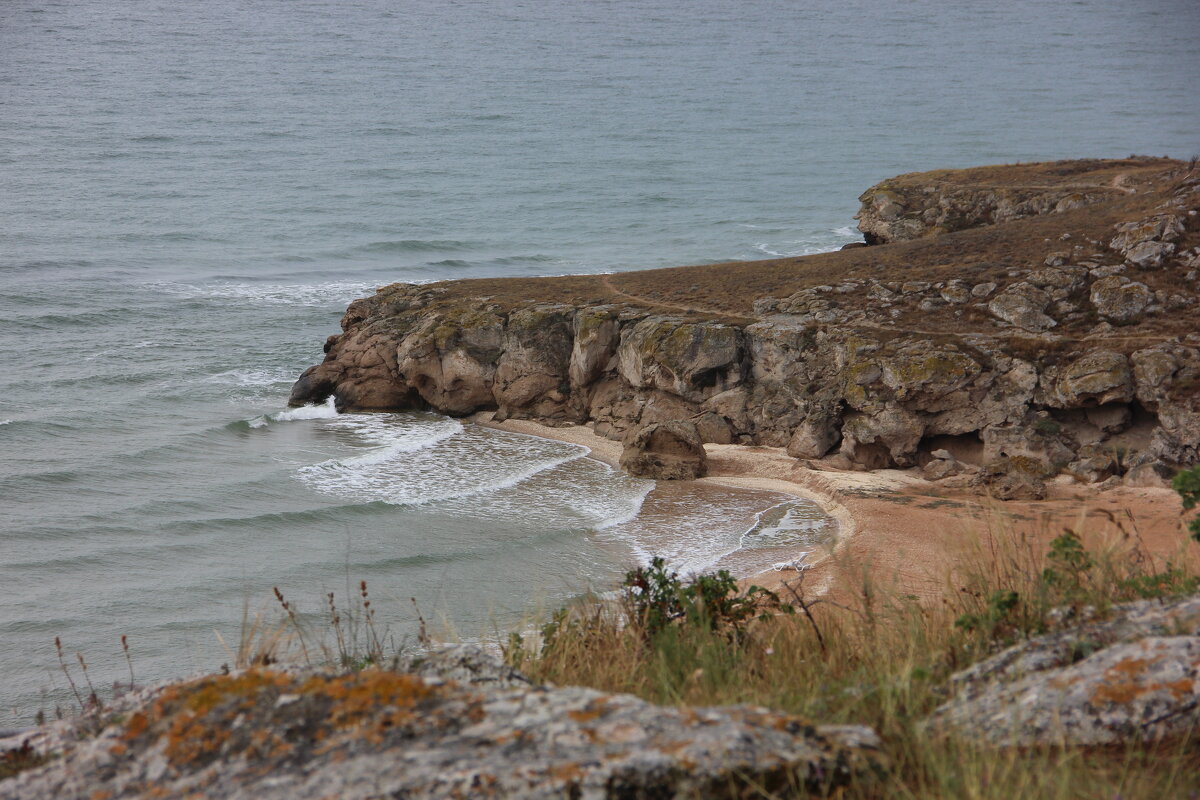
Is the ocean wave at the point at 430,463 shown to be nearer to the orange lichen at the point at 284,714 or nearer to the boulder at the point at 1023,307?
the boulder at the point at 1023,307

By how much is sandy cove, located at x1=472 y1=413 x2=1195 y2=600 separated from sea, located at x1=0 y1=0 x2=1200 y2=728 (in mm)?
769

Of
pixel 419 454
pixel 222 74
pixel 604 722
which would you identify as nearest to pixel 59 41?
pixel 222 74

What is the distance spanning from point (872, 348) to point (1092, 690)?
1788 centimetres

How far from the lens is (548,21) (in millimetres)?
128625

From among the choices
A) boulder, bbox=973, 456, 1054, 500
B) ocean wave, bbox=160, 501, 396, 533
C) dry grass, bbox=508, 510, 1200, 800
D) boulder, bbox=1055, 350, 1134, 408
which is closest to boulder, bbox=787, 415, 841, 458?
boulder, bbox=973, 456, 1054, 500

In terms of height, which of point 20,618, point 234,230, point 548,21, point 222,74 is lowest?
point 20,618

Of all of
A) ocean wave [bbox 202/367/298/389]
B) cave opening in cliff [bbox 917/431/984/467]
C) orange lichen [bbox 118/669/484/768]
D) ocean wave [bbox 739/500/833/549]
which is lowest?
ocean wave [bbox 739/500/833/549]

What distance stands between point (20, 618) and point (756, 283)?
57.9 ft

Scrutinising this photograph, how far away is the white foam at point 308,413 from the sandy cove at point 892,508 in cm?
743

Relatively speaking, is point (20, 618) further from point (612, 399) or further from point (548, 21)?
point (548, 21)

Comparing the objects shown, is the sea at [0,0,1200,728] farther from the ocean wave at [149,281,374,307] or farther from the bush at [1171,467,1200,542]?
the bush at [1171,467,1200,542]

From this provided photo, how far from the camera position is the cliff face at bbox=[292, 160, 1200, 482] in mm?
18516

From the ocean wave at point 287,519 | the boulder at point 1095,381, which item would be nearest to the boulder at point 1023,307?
the boulder at point 1095,381

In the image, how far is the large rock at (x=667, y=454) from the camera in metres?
19.8
